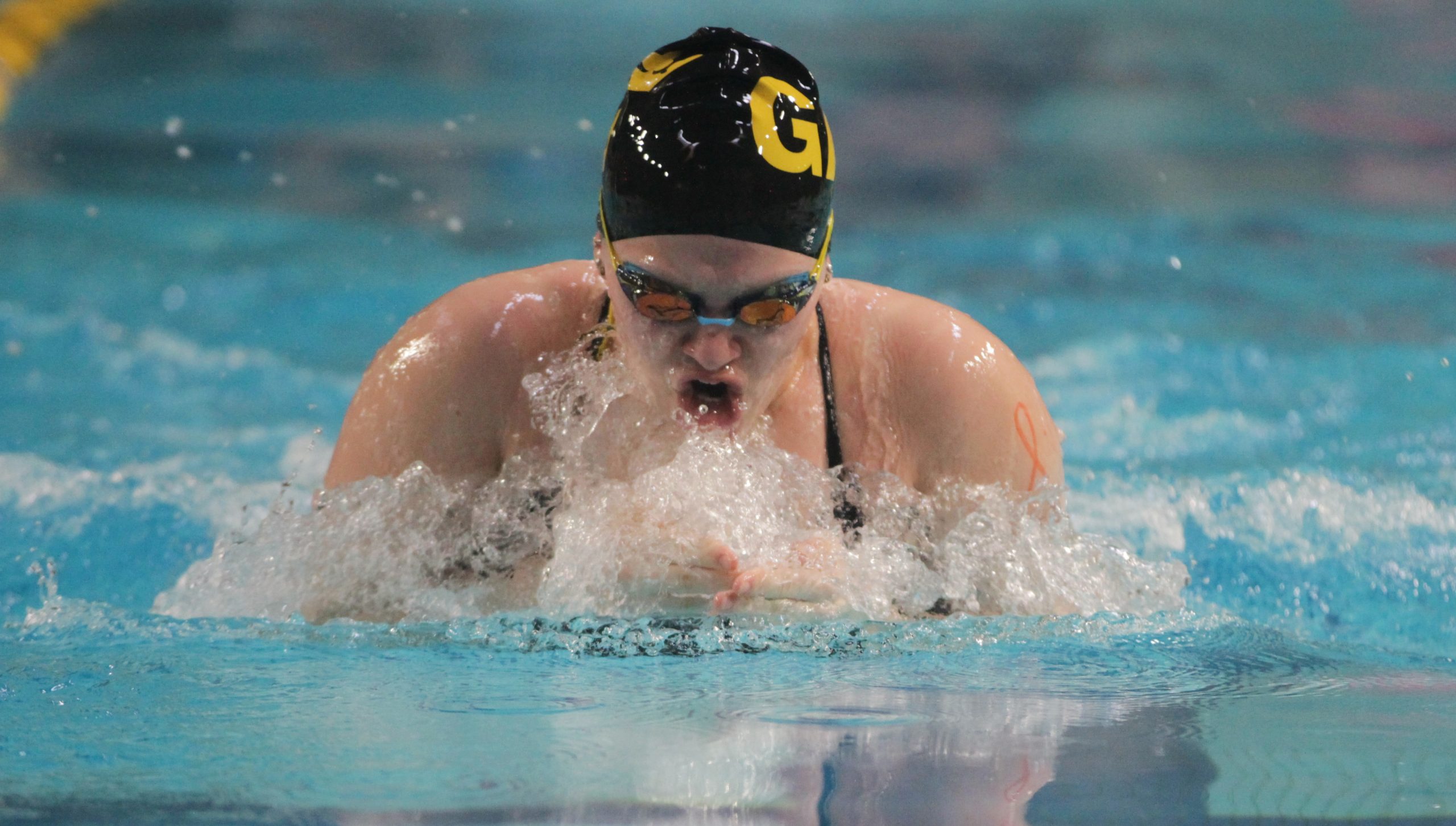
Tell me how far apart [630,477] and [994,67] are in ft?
18.5

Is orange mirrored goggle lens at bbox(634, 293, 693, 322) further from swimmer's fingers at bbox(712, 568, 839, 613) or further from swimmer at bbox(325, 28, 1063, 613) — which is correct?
swimmer's fingers at bbox(712, 568, 839, 613)

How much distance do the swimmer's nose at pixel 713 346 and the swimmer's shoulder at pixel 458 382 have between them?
47 cm

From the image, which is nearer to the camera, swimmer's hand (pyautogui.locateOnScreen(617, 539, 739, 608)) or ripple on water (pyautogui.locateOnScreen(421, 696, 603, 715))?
ripple on water (pyautogui.locateOnScreen(421, 696, 603, 715))

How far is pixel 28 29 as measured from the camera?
7418 mm

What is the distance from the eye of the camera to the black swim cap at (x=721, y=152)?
7.32 ft

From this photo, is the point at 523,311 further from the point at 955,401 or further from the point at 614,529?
the point at 955,401

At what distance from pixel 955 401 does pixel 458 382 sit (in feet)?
3.08

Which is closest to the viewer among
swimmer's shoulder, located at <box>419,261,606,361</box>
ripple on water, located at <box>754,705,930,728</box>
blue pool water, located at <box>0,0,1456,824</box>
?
blue pool water, located at <box>0,0,1456,824</box>

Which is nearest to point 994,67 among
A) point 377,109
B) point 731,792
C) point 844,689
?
point 377,109

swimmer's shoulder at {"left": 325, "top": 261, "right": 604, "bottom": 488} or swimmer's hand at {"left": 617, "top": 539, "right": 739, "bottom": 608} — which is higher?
swimmer's shoulder at {"left": 325, "top": 261, "right": 604, "bottom": 488}

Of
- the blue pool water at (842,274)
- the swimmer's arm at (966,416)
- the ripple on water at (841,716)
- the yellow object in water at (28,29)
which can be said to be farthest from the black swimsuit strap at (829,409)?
the yellow object in water at (28,29)

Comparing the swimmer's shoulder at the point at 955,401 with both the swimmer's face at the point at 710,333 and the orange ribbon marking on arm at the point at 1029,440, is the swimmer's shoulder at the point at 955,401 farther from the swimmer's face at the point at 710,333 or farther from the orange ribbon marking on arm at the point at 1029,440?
the swimmer's face at the point at 710,333

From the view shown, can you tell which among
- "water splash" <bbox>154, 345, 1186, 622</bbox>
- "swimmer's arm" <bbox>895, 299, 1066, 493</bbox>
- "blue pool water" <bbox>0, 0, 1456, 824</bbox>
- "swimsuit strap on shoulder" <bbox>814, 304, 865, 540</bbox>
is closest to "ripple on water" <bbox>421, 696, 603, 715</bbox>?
"blue pool water" <bbox>0, 0, 1456, 824</bbox>

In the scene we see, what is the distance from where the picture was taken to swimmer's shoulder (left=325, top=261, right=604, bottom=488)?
2480 millimetres
